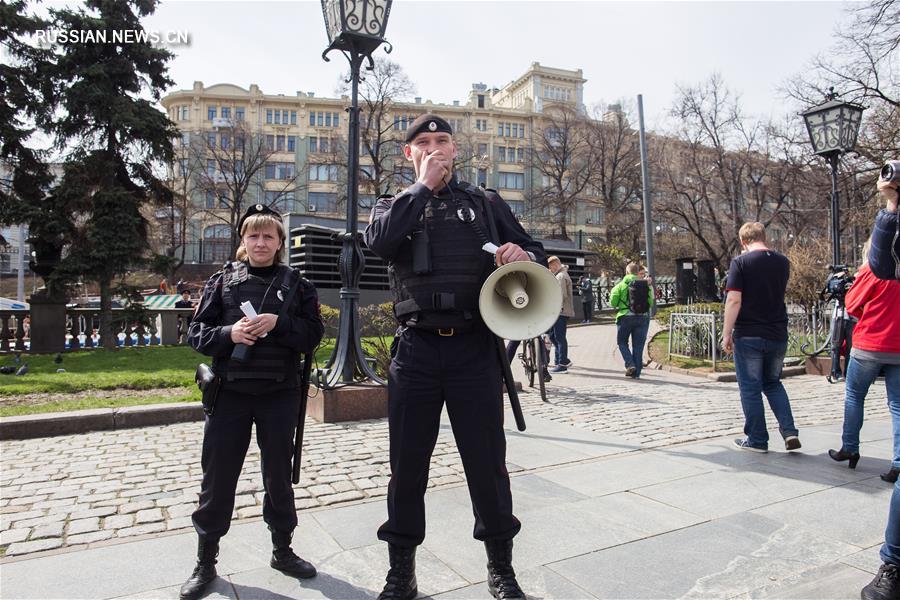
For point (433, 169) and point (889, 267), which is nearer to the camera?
point (433, 169)

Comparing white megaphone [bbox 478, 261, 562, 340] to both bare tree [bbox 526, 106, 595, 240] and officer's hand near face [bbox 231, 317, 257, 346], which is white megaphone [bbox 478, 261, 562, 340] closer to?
officer's hand near face [bbox 231, 317, 257, 346]

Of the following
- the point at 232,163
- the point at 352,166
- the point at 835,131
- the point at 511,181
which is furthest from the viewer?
the point at 511,181

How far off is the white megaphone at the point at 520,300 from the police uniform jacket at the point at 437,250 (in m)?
0.11

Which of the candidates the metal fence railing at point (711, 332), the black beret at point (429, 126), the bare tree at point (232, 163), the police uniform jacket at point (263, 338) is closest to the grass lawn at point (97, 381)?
the police uniform jacket at point (263, 338)

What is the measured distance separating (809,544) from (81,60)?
1956cm

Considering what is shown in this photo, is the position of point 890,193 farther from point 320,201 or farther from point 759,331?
point 320,201

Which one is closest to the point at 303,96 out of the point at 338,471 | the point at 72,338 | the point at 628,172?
the point at 628,172

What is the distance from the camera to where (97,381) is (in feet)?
30.3

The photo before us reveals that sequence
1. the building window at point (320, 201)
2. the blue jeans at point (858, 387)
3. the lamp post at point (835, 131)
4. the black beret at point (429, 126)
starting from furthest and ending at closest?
the building window at point (320, 201) → the lamp post at point (835, 131) → the blue jeans at point (858, 387) → the black beret at point (429, 126)

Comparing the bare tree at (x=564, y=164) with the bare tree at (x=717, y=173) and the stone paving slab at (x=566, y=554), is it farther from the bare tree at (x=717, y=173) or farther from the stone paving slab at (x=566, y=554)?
the stone paving slab at (x=566, y=554)

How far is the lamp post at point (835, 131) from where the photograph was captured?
1027 cm

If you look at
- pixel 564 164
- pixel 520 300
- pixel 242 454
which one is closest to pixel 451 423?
pixel 520 300

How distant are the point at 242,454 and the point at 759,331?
4.34 m

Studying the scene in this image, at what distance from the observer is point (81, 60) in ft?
54.4
